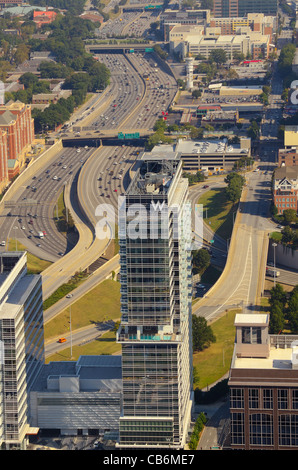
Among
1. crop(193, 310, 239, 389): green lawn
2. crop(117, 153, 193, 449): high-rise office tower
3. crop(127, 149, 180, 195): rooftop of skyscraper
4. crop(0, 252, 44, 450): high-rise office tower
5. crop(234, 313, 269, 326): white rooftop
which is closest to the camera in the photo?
crop(234, 313, 269, 326): white rooftop

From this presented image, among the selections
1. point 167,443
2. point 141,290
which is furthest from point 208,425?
point 141,290

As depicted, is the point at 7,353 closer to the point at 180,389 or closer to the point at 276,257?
the point at 180,389

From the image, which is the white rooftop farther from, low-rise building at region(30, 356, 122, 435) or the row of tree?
the row of tree

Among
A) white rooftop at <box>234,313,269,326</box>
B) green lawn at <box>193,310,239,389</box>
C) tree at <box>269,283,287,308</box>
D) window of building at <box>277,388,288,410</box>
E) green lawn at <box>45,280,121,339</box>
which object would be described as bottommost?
green lawn at <box>45,280,121,339</box>

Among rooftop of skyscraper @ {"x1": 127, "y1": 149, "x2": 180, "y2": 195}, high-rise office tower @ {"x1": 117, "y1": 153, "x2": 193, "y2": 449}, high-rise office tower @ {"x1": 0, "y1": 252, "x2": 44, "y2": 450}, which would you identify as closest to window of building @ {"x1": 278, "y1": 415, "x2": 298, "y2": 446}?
high-rise office tower @ {"x1": 117, "y1": 153, "x2": 193, "y2": 449}

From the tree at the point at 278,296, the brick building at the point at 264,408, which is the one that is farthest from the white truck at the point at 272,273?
the brick building at the point at 264,408
